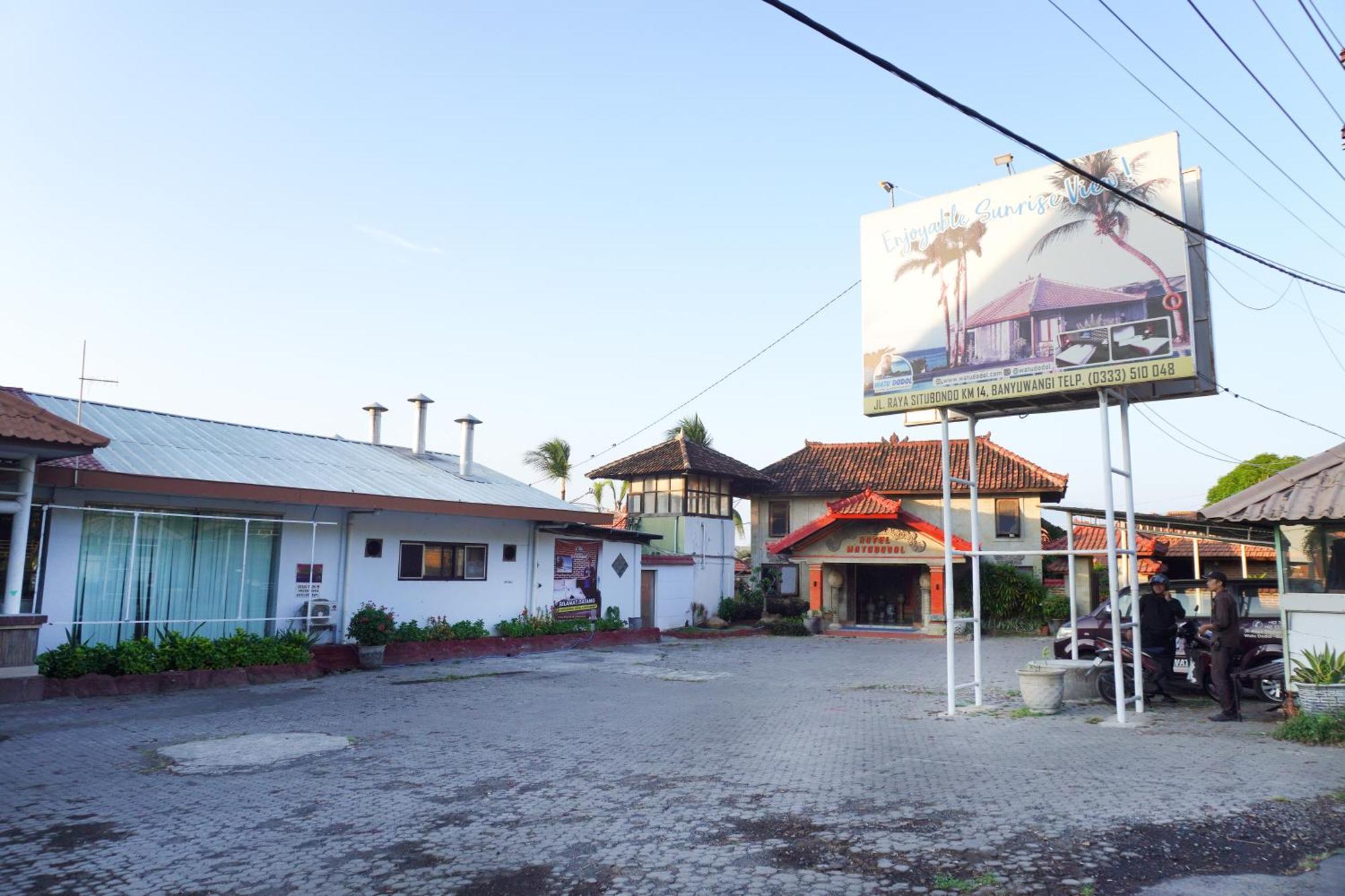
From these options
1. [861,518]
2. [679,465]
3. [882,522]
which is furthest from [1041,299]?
[679,465]

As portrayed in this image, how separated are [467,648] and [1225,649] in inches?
543

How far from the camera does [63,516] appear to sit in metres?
14.0

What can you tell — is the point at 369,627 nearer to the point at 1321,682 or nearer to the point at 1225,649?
the point at 1225,649

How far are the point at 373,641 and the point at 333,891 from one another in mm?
12722

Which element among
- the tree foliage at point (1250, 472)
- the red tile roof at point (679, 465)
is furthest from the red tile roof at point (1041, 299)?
the tree foliage at point (1250, 472)

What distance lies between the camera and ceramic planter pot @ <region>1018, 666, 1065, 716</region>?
38.3 ft

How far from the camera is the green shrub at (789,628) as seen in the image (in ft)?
96.1

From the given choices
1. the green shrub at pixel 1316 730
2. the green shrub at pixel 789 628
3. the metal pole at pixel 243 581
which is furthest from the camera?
the green shrub at pixel 789 628

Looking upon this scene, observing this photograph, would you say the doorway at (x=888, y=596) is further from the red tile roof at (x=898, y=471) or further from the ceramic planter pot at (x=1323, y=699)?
the ceramic planter pot at (x=1323, y=699)

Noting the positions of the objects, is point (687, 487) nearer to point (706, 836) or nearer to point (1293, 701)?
point (1293, 701)

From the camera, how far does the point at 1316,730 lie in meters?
9.38

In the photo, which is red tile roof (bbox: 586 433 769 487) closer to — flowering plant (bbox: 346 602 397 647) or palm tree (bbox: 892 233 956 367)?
flowering plant (bbox: 346 602 397 647)

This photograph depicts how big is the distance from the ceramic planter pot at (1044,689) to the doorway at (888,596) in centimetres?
2049

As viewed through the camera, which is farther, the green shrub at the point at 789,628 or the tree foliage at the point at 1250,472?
the tree foliage at the point at 1250,472
